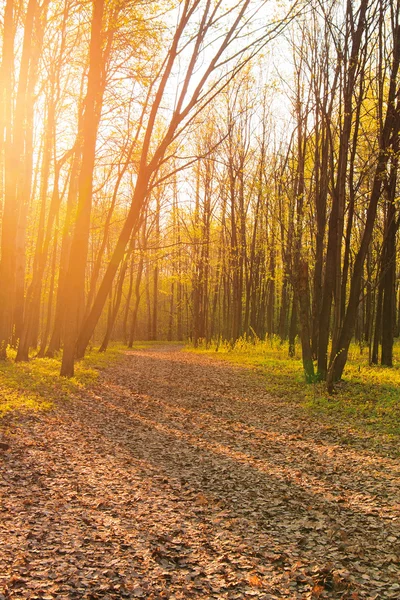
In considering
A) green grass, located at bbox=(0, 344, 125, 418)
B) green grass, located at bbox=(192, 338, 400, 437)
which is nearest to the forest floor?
green grass, located at bbox=(0, 344, 125, 418)

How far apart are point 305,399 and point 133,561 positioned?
865cm

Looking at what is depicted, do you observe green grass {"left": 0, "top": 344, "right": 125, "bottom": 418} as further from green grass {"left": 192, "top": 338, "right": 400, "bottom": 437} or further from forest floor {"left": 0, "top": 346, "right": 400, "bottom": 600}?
green grass {"left": 192, "top": 338, "right": 400, "bottom": 437}

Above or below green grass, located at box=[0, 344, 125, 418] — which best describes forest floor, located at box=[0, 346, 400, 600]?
below

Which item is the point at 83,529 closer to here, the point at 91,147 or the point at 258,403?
the point at 258,403

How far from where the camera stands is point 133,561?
3.97 m

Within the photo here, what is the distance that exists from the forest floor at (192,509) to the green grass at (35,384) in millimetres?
448

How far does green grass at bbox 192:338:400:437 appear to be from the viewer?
9.72m

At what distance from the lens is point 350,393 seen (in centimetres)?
1227

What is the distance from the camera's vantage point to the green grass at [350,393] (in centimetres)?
972

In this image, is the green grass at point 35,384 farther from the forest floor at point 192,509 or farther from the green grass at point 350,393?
the green grass at point 350,393

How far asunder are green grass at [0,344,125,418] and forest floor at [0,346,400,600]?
0.45 meters

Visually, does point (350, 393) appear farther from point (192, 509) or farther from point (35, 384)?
point (192, 509)

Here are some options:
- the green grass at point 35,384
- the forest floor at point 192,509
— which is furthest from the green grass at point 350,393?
the green grass at point 35,384

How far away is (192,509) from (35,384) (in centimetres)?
704
